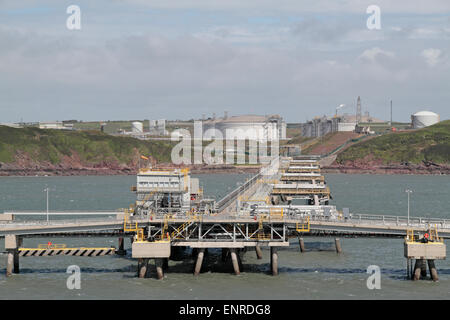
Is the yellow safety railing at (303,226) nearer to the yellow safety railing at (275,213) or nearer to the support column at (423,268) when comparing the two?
the yellow safety railing at (275,213)

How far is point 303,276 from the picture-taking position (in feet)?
222

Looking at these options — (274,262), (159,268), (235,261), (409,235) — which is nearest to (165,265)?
(159,268)

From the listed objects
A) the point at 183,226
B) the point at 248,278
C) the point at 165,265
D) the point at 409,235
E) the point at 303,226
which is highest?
the point at 183,226

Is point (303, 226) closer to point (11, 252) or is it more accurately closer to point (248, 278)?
point (248, 278)

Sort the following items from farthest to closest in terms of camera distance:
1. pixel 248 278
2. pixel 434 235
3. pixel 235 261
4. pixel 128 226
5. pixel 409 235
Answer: pixel 128 226
pixel 235 261
pixel 248 278
pixel 409 235
pixel 434 235

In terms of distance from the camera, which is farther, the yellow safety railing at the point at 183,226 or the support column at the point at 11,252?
the support column at the point at 11,252

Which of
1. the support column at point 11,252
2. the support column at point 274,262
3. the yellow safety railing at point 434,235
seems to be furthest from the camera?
the support column at point 274,262

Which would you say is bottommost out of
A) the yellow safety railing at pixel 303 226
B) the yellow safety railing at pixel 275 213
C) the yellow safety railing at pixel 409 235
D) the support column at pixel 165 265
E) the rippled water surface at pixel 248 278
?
the rippled water surface at pixel 248 278

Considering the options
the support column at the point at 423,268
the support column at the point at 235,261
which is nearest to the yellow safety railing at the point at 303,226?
the support column at the point at 235,261

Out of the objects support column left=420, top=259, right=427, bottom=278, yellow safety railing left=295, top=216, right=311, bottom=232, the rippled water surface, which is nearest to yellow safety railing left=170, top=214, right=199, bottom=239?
the rippled water surface

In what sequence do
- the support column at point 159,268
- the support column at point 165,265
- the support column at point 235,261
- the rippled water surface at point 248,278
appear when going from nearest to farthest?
the rippled water surface at point 248,278, the support column at point 159,268, the support column at point 235,261, the support column at point 165,265

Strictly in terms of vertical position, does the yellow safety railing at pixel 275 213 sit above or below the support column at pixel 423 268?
above
